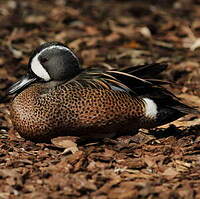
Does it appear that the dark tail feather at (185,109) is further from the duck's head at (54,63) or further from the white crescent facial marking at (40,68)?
the white crescent facial marking at (40,68)

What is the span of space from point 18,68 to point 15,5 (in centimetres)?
241

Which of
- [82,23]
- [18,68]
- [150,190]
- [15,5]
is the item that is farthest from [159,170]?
[15,5]

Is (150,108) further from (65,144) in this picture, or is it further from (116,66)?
(116,66)

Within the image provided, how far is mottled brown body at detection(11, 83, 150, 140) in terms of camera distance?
15.4 ft

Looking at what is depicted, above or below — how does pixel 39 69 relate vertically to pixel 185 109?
above

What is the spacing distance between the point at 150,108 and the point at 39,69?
3.38 feet

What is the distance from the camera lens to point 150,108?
5.01 meters

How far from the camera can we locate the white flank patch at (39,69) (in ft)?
16.4

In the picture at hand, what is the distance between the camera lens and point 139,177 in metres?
4.23

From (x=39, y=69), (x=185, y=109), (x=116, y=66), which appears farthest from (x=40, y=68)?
(x=116, y=66)

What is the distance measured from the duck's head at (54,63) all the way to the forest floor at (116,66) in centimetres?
61

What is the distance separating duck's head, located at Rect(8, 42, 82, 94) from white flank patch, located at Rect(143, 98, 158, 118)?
2.17ft

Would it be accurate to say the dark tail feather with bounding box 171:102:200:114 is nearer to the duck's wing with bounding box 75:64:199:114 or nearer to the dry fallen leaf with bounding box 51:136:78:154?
the duck's wing with bounding box 75:64:199:114

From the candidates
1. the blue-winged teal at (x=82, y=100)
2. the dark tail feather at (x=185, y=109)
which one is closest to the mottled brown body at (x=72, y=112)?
the blue-winged teal at (x=82, y=100)
